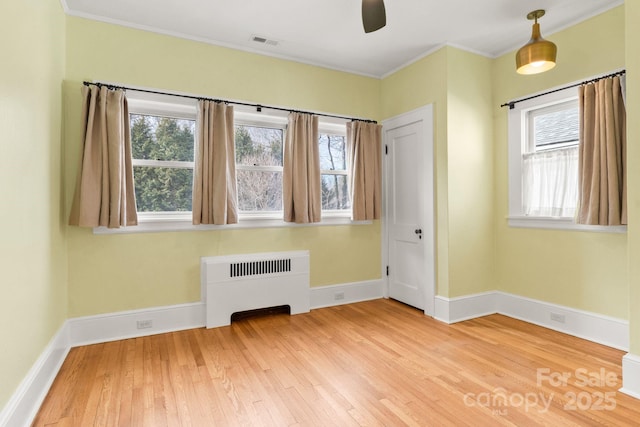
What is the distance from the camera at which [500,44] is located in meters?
3.46

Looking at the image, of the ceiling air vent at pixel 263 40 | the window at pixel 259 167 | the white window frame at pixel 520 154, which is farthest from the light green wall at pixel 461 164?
the window at pixel 259 167

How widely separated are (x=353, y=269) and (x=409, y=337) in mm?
1271

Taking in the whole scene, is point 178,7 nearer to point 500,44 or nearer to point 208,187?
point 208,187

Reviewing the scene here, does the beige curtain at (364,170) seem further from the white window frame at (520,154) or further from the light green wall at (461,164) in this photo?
the white window frame at (520,154)


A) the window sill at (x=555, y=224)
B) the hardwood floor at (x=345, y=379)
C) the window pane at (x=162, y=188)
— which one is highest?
the window pane at (x=162, y=188)

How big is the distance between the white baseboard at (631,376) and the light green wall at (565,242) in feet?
2.66

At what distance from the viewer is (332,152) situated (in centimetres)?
416

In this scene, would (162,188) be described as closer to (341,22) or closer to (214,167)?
(214,167)

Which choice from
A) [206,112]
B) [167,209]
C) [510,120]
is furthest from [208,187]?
[510,120]

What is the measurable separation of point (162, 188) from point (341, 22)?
7.42 ft

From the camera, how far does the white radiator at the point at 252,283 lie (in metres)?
3.26

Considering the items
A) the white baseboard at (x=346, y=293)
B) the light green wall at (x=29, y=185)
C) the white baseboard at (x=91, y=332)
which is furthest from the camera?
the white baseboard at (x=346, y=293)

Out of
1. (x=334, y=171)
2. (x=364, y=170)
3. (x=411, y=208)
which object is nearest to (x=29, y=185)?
(x=334, y=171)

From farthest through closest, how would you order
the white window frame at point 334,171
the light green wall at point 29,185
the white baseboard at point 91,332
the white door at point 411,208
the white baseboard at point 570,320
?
the white window frame at point 334,171
the white door at point 411,208
the white baseboard at point 570,320
the white baseboard at point 91,332
the light green wall at point 29,185
